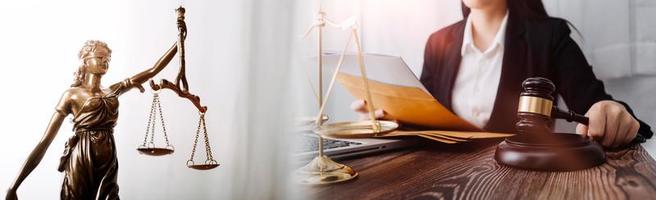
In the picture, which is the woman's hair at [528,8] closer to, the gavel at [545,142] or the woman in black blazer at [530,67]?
the woman in black blazer at [530,67]

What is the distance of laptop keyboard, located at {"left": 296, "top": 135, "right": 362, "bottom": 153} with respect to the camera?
3.32 feet

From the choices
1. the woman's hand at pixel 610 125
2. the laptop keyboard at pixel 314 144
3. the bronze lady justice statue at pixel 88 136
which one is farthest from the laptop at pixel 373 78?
the bronze lady justice statue at pixel 88 136

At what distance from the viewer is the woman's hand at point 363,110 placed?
978 mm

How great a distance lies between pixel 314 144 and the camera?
3.45 feet

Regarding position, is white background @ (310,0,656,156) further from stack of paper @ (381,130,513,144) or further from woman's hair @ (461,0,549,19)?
stack of paper @ (381,130,513,144)

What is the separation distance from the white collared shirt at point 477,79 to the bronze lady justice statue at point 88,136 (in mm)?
606

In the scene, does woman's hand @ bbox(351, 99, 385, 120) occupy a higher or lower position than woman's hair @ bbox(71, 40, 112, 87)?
lower

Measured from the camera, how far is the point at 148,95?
3.47 ft

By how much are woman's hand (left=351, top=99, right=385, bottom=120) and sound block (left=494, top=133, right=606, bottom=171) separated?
0.25 metres

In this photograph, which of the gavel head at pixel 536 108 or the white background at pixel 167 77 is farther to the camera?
the white background at pixel 167 77

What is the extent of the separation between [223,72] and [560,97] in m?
0.65

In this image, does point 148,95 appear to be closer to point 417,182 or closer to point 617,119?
point 417,182

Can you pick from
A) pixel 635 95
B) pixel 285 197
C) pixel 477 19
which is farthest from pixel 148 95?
pixel 635 95

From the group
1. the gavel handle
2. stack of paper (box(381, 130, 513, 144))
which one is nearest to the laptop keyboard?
stack of paper (box(381, 130, 513, 144))
